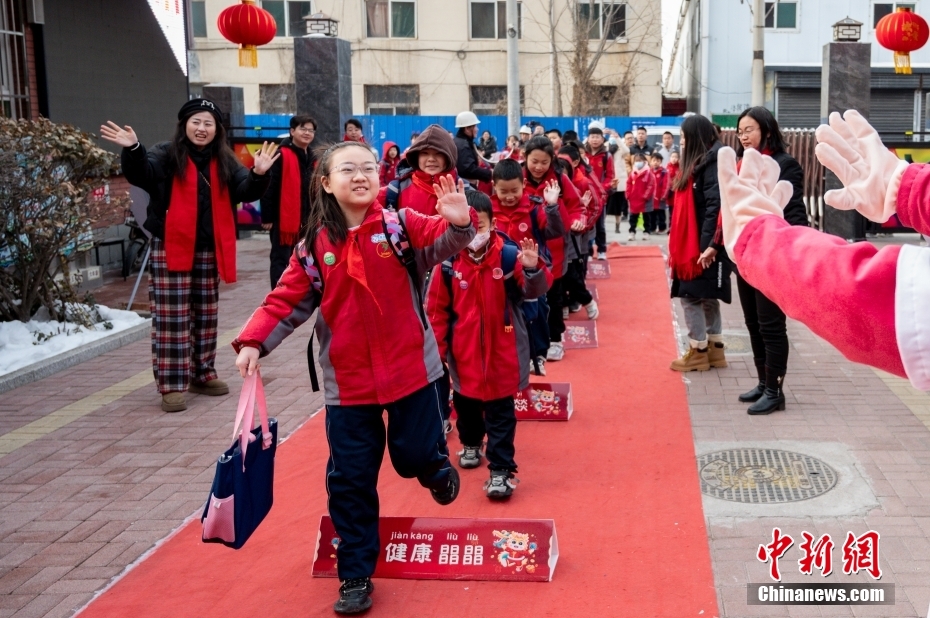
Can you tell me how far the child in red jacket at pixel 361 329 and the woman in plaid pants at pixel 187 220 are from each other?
9.60ft

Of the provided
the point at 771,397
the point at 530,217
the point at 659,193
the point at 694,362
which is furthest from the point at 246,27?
the point at 771,397

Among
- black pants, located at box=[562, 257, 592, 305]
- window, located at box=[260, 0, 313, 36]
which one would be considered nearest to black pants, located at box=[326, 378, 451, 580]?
black pants, located at box=[562, 257, 592, 305]

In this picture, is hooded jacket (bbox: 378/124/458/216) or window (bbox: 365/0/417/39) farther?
window (bbox: 365/0/417/39)

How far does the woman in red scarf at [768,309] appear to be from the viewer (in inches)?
247

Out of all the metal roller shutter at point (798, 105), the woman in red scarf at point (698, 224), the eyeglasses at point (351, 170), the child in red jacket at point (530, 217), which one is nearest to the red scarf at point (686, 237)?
the woman in red scarf at point (698, 224)

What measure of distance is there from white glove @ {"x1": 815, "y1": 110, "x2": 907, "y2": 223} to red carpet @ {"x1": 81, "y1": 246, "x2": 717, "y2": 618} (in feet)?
7.29

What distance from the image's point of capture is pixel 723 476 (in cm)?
544

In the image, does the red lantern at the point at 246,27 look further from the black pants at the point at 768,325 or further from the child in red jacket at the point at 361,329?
the child in red jacket at the point at 361,329

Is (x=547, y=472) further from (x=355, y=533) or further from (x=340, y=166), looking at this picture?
(x=340, y=166)

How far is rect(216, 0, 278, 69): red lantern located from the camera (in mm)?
13555

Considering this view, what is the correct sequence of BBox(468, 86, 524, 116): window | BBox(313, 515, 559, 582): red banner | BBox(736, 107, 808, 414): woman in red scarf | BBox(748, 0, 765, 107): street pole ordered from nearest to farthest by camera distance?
BBox(313, 515, 559, 582): red banner < BBox(736, 107, 808, 414): woman in red scarf < BBox(748, 0, 765, 107): street pole < BBox(468, 86, 524, 116): window

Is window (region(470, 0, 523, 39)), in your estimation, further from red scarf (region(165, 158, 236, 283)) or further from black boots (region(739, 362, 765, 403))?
black boots (region(739, 362, 765, 403))
